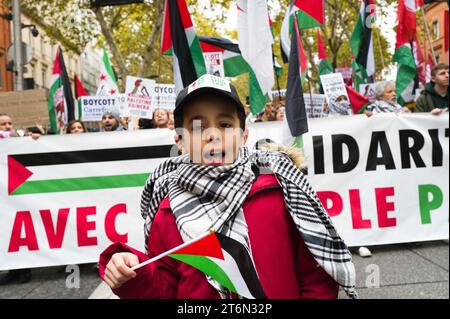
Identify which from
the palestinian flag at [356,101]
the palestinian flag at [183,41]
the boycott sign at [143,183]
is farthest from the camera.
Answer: the palestinian flag at [356,101]

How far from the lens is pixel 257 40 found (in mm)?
3590

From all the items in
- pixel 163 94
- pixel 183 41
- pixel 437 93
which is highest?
pixel 183 41

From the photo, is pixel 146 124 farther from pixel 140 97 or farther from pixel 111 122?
pixel 111 122

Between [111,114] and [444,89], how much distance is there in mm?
4172

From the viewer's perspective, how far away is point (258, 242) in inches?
57.2

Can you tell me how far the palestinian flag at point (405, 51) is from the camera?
17.9ft

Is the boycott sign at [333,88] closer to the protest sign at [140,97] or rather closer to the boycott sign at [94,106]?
the protest sign at [140,97]

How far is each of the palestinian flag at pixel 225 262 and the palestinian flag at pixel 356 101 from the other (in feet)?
15.3

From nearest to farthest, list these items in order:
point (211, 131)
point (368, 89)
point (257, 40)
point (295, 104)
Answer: point (211, 131), point (295, 104), point (257, 40), point (368, 89)

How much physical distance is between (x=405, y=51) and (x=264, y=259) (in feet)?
16.0

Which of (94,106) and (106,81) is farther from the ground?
(106,81)

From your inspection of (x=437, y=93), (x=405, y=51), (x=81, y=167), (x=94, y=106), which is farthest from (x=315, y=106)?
(x=94, y=106)

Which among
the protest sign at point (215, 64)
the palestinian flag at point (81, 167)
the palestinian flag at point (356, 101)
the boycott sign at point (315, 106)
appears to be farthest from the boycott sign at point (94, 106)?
the palestinian flag at point (356, 101)
